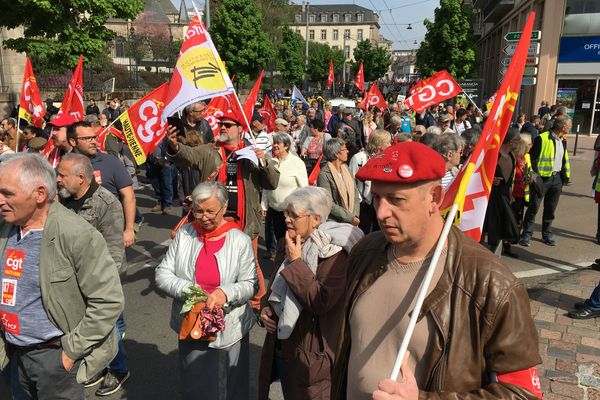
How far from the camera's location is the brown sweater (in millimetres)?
1773

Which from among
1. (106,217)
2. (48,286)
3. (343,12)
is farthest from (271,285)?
(343,12)

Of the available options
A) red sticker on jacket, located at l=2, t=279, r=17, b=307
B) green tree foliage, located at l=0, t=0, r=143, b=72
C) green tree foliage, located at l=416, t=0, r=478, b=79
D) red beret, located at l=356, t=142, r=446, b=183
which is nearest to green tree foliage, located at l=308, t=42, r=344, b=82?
green tree foliage, located at l=416, t=0, r=478, b=79

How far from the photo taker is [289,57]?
52.2 metres

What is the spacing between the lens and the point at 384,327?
6.22ft

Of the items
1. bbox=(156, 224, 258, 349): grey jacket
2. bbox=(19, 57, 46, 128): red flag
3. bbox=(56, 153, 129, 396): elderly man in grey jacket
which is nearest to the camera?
bbox=(156, 224, 258, 349): grey jacket

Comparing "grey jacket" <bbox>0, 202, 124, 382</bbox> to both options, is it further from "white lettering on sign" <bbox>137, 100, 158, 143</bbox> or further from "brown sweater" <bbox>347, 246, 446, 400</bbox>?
"white lettering on sign" <bbox>137, 100, 158, 143</bbox>

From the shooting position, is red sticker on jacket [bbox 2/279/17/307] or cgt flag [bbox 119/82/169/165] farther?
cgt flag [bbox 119/82/169/165]

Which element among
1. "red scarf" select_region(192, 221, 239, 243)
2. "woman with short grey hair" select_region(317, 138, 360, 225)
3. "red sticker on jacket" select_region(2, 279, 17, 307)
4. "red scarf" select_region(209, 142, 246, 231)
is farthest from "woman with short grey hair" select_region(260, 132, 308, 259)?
"red sticker on jacket" select_region(2, 279, 17, 307)

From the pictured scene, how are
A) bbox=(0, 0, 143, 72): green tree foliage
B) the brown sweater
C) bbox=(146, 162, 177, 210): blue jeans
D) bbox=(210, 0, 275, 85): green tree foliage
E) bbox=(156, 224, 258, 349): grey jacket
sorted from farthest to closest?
1. bbox=(210, 0, 275, 85): green tree foliage
2. bbox=(0, 0, 143, 72): green tree foliage
3. bbox=(146, 162, 177, 210): blue jeans
4. bbox=(156, 224, 258, 349): grey jacket
5. the brown sweater

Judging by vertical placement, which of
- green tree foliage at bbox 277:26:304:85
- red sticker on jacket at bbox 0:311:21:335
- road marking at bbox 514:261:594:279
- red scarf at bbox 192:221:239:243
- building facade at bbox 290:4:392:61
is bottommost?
road marking at bbox 514:261:594:279

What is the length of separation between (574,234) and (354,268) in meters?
7.86

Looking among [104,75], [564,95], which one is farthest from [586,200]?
[104,75]

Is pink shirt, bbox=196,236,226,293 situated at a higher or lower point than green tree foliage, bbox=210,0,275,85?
lower

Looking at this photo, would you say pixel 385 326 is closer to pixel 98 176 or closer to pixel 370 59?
pixel 98 176
